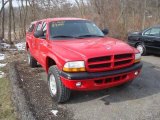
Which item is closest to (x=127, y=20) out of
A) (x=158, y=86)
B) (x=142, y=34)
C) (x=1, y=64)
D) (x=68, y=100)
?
(x=142, y=34)

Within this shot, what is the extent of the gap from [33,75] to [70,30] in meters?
2.35

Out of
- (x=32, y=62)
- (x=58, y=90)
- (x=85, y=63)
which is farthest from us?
(x=32, y=62)

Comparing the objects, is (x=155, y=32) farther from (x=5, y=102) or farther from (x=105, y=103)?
(x=5, y=102)

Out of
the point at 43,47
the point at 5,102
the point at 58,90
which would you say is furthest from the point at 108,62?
the point at 5,102

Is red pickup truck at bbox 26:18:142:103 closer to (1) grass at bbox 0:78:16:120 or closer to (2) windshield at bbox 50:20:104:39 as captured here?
(2) windshield at bbox 50:20:104:39

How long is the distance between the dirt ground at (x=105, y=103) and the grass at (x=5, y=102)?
1.35 ft

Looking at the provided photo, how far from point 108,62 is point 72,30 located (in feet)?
6.02

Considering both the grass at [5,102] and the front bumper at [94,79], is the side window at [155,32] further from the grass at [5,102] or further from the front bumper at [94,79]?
the grass at [5,102]

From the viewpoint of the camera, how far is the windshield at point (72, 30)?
6.32 meters

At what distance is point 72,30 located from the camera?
6.49 metres

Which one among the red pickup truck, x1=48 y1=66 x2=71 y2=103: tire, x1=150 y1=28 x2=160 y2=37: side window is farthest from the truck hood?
x1=150 y1=28 x2=160 y2=37: side window

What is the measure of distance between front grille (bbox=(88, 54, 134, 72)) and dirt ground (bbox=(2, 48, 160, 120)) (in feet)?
2.68

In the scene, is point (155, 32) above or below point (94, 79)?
above

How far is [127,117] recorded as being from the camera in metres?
4.66
